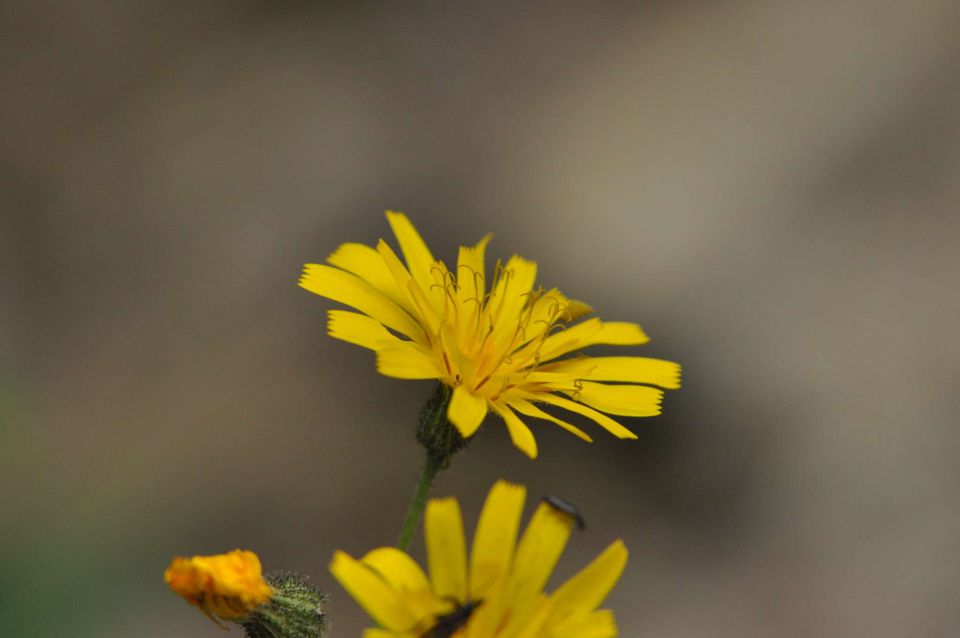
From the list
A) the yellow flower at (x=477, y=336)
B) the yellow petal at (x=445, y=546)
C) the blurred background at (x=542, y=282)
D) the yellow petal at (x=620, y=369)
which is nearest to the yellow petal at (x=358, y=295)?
the yellow flower at (x=477, y=336)

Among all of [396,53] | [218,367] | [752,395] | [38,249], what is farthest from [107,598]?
[396,53]

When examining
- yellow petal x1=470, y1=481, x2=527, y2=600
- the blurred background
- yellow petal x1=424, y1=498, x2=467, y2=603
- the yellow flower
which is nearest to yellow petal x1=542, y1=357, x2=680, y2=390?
the yellow flower

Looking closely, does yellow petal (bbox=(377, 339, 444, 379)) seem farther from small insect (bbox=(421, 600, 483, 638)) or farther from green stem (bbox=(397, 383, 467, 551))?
small insect (bbox=(421, 600, 483, 638))

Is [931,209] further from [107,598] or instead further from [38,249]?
[38,249]

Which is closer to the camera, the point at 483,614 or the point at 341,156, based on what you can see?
the point at 483,614

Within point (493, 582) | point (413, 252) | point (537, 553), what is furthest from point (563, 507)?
point (413, 252)

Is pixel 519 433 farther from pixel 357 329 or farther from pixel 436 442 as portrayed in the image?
pixel 357 329

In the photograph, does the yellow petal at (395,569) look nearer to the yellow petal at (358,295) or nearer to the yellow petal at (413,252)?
the yellow petal at (358,295)
